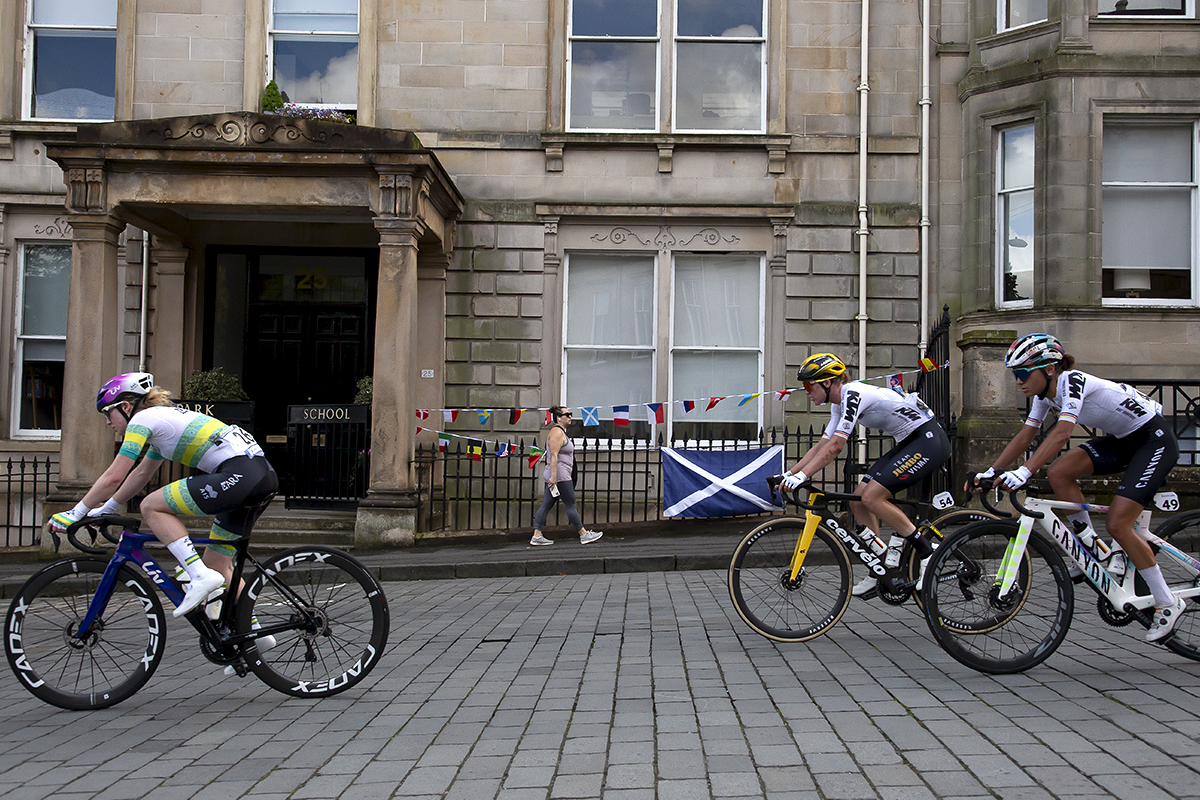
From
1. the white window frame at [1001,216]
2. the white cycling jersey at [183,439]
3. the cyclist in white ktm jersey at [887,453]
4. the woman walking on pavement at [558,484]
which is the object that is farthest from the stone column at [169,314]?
the white window frame at [1001,216]

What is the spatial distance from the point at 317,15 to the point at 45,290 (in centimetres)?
570

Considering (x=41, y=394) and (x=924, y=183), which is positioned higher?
(x=924, y=183)

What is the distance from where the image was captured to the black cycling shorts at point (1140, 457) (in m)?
5.59

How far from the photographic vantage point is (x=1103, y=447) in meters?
5.91

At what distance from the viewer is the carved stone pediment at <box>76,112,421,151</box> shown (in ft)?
40.1

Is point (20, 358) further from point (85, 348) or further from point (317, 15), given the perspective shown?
point (317, 15)

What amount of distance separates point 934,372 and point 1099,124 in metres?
4.32

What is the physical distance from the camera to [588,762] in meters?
3.99

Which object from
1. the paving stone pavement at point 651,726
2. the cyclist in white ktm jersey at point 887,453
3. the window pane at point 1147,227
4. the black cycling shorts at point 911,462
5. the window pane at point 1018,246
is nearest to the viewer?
the paving stone pavement at point 651,726

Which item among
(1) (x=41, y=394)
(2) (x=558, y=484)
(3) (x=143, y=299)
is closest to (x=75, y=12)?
(3) (x=143, y=299)

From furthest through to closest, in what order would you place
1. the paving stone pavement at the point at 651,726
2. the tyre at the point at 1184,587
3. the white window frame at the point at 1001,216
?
the white window frame at the point at 1001,216 → the tyre at the point at 1184,587 → the paving stone pavement at the point at 651,726

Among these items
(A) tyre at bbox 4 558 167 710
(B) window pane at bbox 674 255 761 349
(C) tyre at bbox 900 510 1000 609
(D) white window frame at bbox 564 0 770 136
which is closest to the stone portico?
(D) white window frame at bbox 564 0 770 136

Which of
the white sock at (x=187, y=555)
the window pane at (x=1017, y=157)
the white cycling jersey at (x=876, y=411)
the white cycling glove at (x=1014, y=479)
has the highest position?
the window pane at (x=1017, y=157)

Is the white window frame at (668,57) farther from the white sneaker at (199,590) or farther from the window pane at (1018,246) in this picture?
the white sneaker at (199,590)
